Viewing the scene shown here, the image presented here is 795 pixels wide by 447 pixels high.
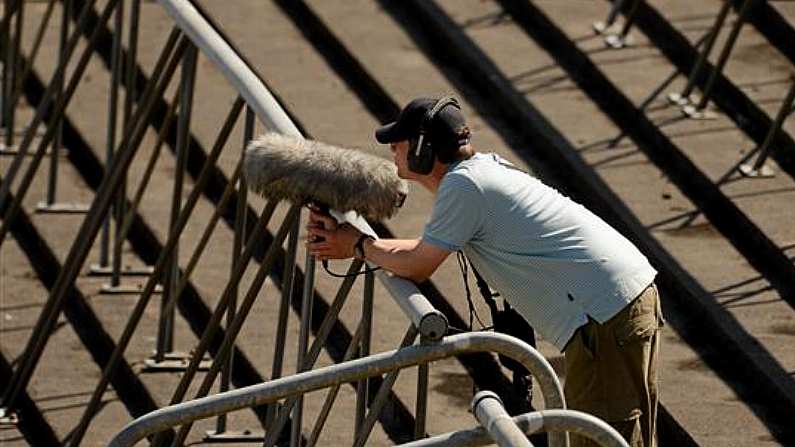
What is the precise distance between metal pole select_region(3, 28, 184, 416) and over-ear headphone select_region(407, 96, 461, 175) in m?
2.18

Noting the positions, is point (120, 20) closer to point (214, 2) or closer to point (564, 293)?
point (214, 2)

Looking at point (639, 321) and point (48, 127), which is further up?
point (639, 321)

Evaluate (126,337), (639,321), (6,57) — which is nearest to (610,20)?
(6,57)

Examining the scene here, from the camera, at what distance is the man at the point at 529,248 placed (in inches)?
293

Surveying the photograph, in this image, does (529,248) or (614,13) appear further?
(614,13)

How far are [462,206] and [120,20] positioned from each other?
3444mm

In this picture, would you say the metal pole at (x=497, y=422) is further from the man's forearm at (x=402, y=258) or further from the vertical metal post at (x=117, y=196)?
the vertical metal post at (x=117, y=196)

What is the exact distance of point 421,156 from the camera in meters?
7.47

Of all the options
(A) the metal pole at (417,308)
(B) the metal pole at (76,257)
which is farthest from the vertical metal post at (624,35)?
(A) the metal pole at (417,308)

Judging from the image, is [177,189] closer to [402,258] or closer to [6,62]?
[6,62]

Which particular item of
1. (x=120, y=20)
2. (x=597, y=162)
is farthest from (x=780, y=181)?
(x=120, y=20)

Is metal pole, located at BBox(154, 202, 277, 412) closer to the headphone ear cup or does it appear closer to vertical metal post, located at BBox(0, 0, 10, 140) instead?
the headphone ear cup

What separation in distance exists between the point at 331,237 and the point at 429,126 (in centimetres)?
45

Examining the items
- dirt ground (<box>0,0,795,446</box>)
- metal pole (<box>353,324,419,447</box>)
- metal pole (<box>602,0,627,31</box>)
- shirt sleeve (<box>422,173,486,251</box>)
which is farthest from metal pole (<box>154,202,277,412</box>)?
metal pole (<box>602,0,627,31</box>)
